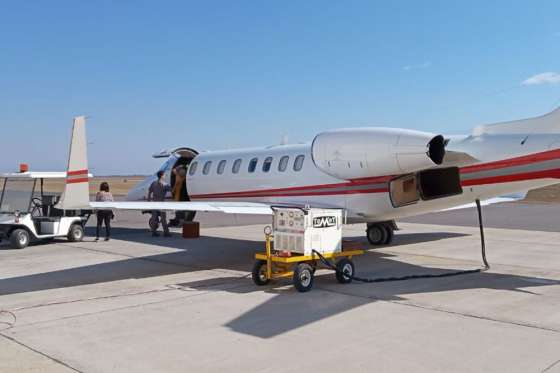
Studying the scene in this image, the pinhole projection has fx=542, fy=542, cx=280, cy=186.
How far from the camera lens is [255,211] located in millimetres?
11836

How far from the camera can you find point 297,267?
29.2 feet

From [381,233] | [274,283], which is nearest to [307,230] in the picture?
[274,283]

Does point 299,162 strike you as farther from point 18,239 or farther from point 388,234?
point 18,239

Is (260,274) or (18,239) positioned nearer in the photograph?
(260,274)

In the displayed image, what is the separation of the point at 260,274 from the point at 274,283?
1.37 feet

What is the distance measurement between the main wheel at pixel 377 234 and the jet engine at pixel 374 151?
4162 mm

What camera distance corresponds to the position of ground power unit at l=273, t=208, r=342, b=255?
30.0 ft

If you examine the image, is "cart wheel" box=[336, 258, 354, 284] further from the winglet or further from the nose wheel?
the nose wheel

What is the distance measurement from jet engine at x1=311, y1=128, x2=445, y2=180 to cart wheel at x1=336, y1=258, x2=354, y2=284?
2134 millimetres

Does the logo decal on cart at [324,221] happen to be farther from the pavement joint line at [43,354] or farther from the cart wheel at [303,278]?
the pavement joint line at [43,354]

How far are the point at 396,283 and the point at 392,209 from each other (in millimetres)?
2616

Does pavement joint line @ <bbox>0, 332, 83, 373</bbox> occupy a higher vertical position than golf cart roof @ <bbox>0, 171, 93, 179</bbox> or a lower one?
lower

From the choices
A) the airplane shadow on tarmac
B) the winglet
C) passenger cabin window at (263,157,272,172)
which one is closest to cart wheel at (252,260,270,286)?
the airplane shadow on tarmac

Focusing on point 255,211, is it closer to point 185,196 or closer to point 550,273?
point 550,273
